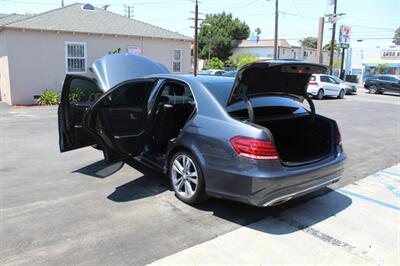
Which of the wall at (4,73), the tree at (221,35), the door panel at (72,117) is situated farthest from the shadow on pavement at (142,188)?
the tree at (221,35)

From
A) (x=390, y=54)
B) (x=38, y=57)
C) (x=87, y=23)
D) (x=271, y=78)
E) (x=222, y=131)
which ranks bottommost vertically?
(x=222, y=131)

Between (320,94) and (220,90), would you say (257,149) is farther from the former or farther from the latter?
(320,94)

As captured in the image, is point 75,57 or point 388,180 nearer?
point 388,180

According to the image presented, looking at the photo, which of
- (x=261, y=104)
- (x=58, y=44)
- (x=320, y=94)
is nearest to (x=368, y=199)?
(x=261, y=104)

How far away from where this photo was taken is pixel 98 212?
4340 millimetres

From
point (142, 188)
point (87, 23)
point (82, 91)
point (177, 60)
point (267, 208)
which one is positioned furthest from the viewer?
point (177, 60)

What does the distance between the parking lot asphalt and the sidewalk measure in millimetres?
112

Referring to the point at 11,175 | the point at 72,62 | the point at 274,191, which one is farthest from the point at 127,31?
the point at 274,191

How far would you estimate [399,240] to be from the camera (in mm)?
3859

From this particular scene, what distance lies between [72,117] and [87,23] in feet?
47.2

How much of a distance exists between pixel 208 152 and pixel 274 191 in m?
0.84

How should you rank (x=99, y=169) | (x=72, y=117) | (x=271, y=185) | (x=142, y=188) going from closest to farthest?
(x=271, y=185) < (x=142, y=188) < (x=72, y=117) < (x=99, y=169)

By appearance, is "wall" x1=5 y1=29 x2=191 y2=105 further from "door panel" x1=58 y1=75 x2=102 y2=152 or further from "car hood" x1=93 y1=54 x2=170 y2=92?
"door panel" x1=58 y1=75 x2=102 y2=152

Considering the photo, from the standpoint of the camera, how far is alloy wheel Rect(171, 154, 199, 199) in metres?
4.45
